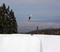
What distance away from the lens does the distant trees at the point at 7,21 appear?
21.9m

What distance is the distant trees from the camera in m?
21.9

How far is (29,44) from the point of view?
5.41 metres

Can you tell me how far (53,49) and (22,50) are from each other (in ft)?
3.69

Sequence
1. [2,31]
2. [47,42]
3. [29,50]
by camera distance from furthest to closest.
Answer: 1. [2,31]
2. [47,42]
3. [29,50]

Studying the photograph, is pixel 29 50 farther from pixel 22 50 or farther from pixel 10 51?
pixel 10 51

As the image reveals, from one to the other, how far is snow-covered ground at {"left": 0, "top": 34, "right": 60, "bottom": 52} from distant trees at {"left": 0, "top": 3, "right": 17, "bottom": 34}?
16.3 m

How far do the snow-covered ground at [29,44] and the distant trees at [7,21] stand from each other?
1634 centimetres

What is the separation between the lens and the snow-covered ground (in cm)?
534

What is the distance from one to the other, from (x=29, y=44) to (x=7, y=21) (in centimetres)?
1715

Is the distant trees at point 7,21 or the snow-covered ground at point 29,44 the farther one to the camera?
the distant trees at point 7,21

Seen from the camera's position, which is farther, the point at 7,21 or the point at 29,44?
the point at 7,21

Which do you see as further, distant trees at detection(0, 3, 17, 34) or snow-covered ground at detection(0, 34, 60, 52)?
distant trees at detection(0, 3, 17, 34)

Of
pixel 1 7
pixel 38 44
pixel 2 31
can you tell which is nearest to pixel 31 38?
pixel 38 44

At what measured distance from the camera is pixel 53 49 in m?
5.56
